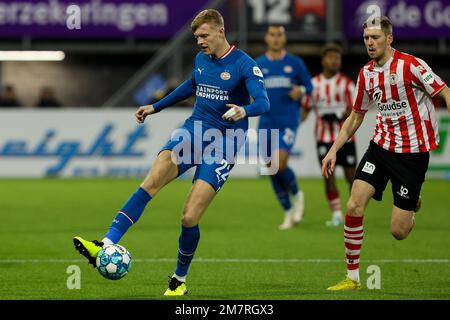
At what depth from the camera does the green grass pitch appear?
8148 mm

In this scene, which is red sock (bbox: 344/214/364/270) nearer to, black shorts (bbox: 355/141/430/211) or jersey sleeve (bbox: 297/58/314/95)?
black shorts (bbox: 355/141/430/211)

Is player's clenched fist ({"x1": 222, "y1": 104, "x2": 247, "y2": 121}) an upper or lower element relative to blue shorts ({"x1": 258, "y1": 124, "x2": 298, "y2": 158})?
upper

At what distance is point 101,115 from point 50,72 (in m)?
7.19

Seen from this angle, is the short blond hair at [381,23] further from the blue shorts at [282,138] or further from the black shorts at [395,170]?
the blue shorts at [282,138]

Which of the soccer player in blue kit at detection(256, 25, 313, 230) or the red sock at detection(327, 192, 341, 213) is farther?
the red sock at detection(327, 192, 341, 213)

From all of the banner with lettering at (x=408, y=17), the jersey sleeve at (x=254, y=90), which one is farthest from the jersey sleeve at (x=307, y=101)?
the banner with lettering at (x=408, y=17)

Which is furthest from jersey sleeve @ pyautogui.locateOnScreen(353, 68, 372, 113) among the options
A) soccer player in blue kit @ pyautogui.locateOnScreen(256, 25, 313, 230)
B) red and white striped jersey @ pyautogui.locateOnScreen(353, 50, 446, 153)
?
soccer player in blue kit @ pyautogui.locateOnScreen(256, 25, 313, 230)

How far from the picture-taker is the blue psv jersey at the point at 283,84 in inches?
524

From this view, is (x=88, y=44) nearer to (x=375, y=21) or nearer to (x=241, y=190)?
(x=241, y=190)


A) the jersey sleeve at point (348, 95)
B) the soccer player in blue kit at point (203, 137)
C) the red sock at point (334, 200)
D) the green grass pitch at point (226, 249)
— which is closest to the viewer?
the soccer player in blue kit at point (203, 137)

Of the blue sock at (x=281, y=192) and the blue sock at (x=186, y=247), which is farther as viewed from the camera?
the blue sock at (x=281, y=192)

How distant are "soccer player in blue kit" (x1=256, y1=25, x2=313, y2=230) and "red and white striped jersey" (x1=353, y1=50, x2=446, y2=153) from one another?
15.9 ft

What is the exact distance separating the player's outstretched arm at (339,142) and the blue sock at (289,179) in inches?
187
